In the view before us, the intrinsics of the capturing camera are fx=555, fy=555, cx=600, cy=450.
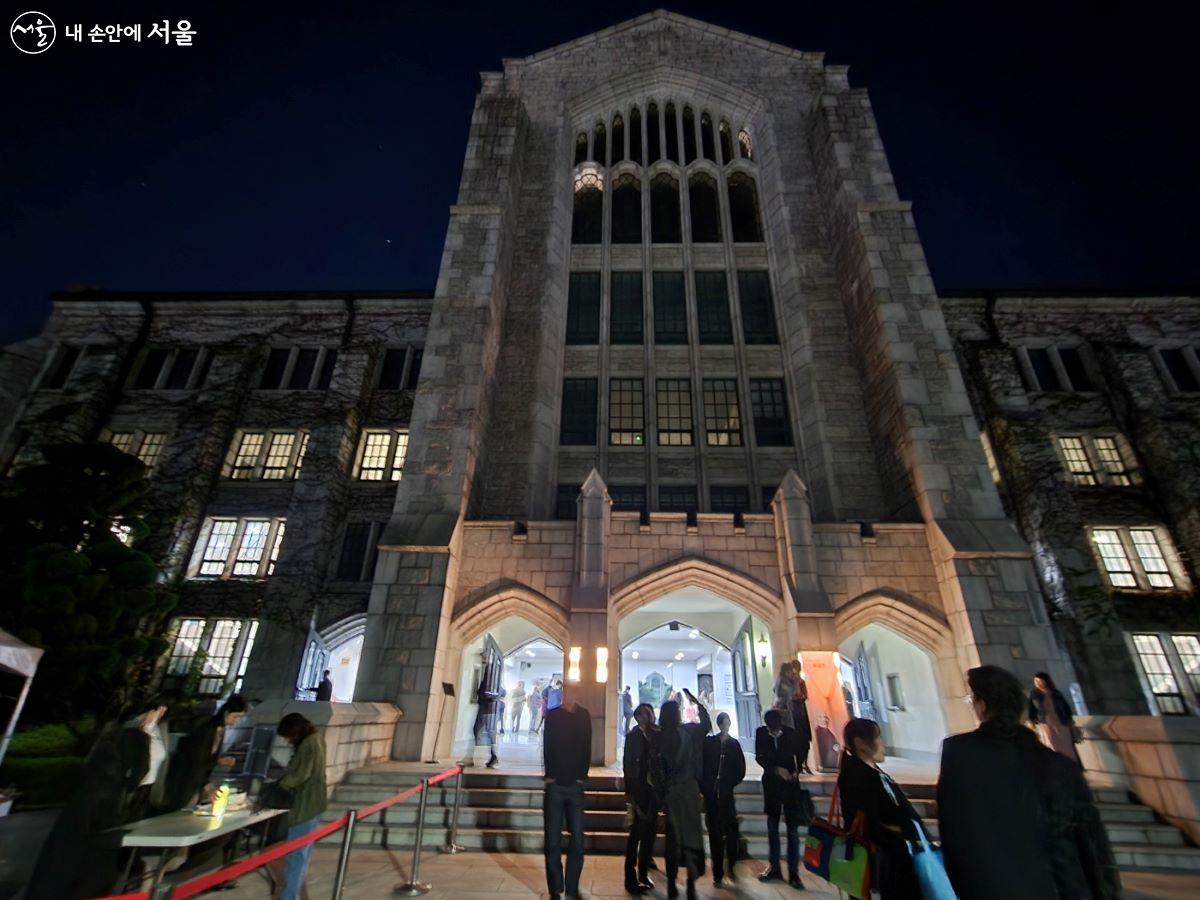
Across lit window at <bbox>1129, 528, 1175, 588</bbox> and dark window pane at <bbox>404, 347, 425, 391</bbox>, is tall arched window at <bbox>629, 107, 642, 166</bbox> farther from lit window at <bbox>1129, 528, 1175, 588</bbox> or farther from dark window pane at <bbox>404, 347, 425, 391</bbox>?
lit window at <bbox>1129, 528, 1175, 588</bbox>

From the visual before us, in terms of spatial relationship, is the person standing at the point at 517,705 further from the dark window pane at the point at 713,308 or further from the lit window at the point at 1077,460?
the lit window at the point at 1077,460

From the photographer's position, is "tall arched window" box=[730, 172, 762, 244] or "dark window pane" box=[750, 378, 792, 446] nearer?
"dark window pane" box=[750, 378, 792, 446]

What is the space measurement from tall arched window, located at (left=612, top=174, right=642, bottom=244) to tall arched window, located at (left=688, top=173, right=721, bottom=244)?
1983mm

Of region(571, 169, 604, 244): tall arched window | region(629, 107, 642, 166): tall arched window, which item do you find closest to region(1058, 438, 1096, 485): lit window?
region(571, 169, 604, 244): tall arched window

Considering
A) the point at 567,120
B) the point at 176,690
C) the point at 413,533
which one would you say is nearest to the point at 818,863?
the point at 413,533

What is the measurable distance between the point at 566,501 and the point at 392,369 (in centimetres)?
992

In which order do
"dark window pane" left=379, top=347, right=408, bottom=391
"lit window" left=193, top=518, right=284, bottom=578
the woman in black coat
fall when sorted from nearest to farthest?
the woman in black coat, "lit window" left=193, top=518, right=284, bottom=578, "dark window pane" left=379, top=347, right=408, bottom=391

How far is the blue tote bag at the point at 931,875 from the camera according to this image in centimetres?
274

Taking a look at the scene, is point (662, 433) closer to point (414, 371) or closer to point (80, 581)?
point (414, 371)

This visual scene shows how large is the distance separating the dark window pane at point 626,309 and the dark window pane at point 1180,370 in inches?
733

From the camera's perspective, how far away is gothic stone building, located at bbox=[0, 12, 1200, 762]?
11625 millimetres

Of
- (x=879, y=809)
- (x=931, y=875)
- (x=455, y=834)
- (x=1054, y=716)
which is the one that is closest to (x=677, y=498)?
(x=1054, y=716)

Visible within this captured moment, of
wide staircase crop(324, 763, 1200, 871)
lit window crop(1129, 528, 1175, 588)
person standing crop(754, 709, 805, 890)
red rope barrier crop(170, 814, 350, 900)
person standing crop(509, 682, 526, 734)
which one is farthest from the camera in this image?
person standing crop(509, 682, 526, 734)

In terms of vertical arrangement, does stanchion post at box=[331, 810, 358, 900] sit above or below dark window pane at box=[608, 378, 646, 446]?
below
